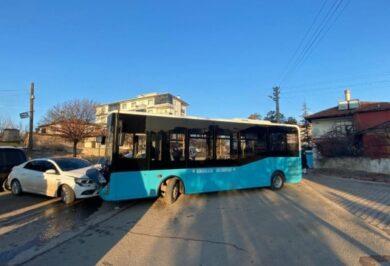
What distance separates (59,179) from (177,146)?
426 centimetres

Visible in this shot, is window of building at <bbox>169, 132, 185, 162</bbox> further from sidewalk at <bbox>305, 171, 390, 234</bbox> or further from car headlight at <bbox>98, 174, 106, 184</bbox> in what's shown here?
sidewalk at <bbox>305, 171, 390, 234</bbox>

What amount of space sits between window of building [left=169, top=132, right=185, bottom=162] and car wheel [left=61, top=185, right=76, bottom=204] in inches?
142

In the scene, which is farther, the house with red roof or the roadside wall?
the house with red roof

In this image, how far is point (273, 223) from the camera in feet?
27.2

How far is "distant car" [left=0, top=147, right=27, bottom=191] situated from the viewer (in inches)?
551

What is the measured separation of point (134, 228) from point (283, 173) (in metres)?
8.46

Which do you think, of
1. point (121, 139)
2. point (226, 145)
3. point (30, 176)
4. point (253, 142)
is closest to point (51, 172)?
point (30, 176)

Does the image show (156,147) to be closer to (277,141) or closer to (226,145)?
(226,145)

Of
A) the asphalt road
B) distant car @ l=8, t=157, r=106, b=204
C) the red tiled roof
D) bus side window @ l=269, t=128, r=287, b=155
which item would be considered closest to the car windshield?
distant car @ l=8, t=157, r=106, b=204

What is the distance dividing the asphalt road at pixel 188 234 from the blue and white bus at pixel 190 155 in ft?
2.39

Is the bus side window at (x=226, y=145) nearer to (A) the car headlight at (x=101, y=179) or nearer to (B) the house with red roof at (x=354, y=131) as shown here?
(A) the car headlight at (x=101, y=179)

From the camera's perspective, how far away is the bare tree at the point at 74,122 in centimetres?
3078

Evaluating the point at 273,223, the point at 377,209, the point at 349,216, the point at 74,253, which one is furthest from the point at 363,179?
the point at 74,253

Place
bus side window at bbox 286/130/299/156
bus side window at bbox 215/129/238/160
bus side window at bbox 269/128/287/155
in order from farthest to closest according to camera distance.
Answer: bus side window at bbox 286/130/299/156
bus side window at bbox 269/128/287/155
bus side window at bbox 215/129/238/160
